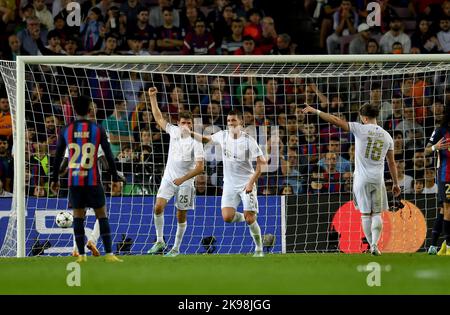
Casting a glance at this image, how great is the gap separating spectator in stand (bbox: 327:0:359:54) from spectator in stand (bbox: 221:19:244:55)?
1487mm

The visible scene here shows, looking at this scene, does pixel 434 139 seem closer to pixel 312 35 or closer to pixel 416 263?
pixel 416 263

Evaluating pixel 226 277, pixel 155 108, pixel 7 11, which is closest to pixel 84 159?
pixel 226 277

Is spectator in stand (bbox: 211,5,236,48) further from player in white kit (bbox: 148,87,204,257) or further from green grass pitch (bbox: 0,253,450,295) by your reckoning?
green grass pitch (bbox: 0,253,450,295)

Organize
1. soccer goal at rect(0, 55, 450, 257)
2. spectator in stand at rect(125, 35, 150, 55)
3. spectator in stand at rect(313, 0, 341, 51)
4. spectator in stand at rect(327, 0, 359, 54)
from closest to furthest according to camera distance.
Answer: soccer goal at rect(0, 55, 450, 257) < spectator in stand at rect(125, 35, 150, 55) < spectator in stand at rect(327, 0, 359, 54) < spectator in stand at rect(313, 0, 341, 51)

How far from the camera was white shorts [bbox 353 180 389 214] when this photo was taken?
1395 cm

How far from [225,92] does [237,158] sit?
116 inches

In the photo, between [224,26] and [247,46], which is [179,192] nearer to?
[247,46]

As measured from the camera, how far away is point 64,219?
1564 centimetres

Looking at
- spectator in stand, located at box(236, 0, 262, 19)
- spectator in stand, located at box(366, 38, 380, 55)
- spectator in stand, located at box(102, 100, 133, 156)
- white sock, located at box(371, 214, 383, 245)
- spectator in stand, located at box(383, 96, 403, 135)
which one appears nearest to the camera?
white sock, located at box(371, 214, 383, 245)

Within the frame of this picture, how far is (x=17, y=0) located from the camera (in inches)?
792

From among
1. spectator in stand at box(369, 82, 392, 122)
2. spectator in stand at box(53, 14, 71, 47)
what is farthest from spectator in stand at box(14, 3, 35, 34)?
spectator in stand at box(369, 82, 392, 122)

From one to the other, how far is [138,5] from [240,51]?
1.87 metres

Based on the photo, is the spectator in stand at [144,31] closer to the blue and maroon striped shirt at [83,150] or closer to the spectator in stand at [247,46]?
the spectator in stand at [247,46]

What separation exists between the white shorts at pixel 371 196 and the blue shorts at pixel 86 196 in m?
3.26
